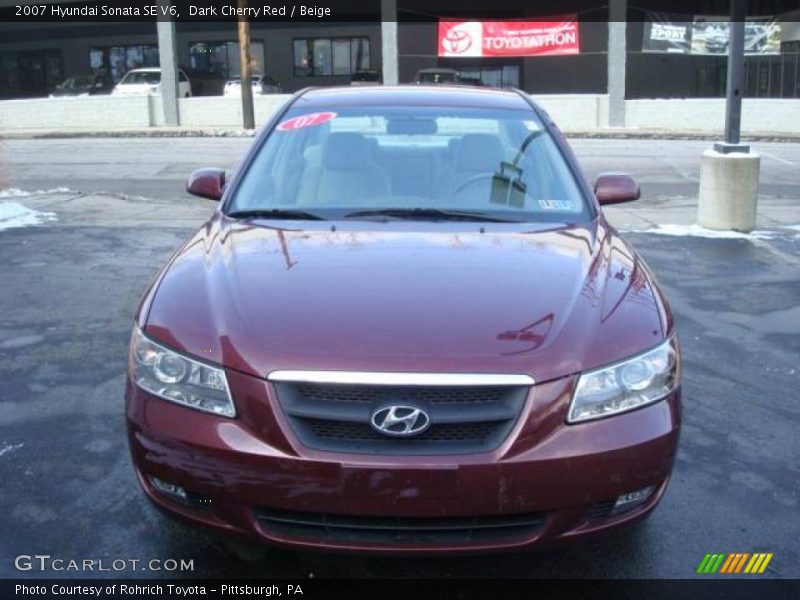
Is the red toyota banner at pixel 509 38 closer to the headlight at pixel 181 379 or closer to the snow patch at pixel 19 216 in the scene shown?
the snow patch at pixel 19 216

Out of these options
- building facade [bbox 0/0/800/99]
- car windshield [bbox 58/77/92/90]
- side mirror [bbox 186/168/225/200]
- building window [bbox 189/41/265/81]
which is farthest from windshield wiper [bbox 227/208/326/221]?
building window [bbox 189/41/265/81]

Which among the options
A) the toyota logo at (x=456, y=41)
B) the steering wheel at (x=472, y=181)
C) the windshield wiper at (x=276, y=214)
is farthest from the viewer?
the toyota logo at (x=456, y=41)

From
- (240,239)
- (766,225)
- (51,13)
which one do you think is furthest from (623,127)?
(51,13)

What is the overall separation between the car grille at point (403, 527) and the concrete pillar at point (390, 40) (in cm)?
2690

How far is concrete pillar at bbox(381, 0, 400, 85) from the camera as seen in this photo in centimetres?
2866

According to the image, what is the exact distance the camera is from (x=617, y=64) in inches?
1069

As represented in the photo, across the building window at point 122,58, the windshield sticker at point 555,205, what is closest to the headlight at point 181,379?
the windshield sticker at point 555,205

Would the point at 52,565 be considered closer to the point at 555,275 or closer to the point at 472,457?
the point at 472,457

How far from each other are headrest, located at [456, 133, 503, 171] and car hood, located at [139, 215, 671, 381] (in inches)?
24.3

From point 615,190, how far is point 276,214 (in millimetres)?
1741

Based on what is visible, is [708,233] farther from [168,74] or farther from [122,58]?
[122,58]

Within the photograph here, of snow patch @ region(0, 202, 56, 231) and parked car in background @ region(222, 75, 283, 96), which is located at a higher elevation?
parked car in background @ region(222, 75, 283, 96)

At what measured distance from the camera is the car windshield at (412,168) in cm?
408

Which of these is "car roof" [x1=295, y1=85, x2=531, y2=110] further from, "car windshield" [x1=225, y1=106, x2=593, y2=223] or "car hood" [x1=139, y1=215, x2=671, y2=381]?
"car hood" [x1=139, y1=215, x2=671, y2=381]
